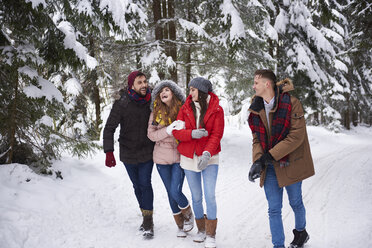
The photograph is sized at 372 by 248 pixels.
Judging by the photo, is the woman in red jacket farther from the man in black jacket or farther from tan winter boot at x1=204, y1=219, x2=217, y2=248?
the man in black jacket

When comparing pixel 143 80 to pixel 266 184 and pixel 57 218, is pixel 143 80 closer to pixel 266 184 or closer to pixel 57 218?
pixel 266 184

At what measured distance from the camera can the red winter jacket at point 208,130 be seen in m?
3.57

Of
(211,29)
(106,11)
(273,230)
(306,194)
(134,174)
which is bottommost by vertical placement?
(306,194)

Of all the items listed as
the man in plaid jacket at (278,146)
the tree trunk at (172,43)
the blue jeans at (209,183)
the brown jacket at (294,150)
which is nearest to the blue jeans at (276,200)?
the man in plaid jacket at (278,146)

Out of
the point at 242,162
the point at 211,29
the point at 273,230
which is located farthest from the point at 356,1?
the point at 273,230

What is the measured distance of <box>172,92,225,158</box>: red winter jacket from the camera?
3574mm

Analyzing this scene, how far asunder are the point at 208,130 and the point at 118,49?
601 centimetres

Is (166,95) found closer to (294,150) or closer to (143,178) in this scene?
(143,178)

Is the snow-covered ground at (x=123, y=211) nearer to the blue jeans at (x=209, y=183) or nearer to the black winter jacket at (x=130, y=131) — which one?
the blue jeans at (x=209, y=183)

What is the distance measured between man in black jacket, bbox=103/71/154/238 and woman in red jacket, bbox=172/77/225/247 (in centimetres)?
64

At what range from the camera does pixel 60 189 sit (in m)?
5.09

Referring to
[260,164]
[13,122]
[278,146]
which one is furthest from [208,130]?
[13,122]

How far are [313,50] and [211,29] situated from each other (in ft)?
18.5

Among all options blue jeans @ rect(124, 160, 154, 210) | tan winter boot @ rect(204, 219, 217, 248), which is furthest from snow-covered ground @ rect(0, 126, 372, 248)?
blue jeans @ rect(124, 160, 154, 210)
